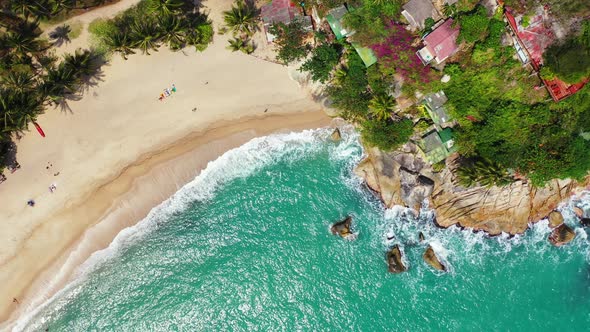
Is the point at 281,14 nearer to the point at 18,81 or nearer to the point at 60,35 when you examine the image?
the point at 60,35

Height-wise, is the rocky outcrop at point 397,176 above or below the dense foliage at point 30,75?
below

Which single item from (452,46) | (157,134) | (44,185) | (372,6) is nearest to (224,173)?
(157,134)

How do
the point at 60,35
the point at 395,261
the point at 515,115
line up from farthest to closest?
the point at 395,261 < the point at 60,35 < the point at 515,115

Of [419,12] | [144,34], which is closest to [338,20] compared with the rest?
[419,12]

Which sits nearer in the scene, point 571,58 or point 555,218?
point 571,58

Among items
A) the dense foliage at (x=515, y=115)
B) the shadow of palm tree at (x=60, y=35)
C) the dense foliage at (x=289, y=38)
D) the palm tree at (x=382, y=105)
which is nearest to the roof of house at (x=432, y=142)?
the dense foliage at (x=515, y=115)

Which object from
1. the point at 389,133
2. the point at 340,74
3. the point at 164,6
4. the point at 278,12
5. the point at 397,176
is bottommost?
the point at 397,176

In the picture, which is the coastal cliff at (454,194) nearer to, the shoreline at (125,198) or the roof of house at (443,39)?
the shoreline at (125,198)
